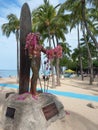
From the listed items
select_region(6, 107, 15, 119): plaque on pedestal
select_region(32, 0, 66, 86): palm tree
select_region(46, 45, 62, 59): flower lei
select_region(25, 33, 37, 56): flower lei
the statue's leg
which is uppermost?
select_region(32, 0, 66, 86): palm tree

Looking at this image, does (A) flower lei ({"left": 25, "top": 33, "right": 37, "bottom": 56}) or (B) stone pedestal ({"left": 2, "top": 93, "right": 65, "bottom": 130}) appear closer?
(B) stone pedestal ({"left": 2, "top": 93, "right": 65, "bottom": 130})

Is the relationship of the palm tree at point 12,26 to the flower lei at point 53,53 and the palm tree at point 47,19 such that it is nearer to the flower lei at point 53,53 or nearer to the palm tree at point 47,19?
the palm tree at point 47,19

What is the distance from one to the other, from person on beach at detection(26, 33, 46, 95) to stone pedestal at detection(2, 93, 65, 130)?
54cm

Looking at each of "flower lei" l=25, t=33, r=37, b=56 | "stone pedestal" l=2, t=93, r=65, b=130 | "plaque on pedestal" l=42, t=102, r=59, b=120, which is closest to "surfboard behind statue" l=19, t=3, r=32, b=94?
"stone pedestal" l=2, t=93, r=65, b=130

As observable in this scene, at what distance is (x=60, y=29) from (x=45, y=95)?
20.9 m

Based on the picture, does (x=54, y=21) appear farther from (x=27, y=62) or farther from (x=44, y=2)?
(x=27, y=62)

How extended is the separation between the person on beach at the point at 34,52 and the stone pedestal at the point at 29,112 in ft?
1.78

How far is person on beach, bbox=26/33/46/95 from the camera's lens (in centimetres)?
804

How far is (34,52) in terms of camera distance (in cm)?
819

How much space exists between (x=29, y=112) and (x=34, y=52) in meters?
1.83

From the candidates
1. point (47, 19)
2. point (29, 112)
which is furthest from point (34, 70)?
point (47, 19)

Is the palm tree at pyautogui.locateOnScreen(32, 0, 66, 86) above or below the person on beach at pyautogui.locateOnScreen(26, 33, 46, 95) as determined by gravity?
above

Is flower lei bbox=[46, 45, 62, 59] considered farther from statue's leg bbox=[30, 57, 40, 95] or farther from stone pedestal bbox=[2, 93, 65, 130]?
stone pedestal bbox=[2, 93, 65, 130]

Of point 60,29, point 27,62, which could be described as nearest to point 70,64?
point 60,29
